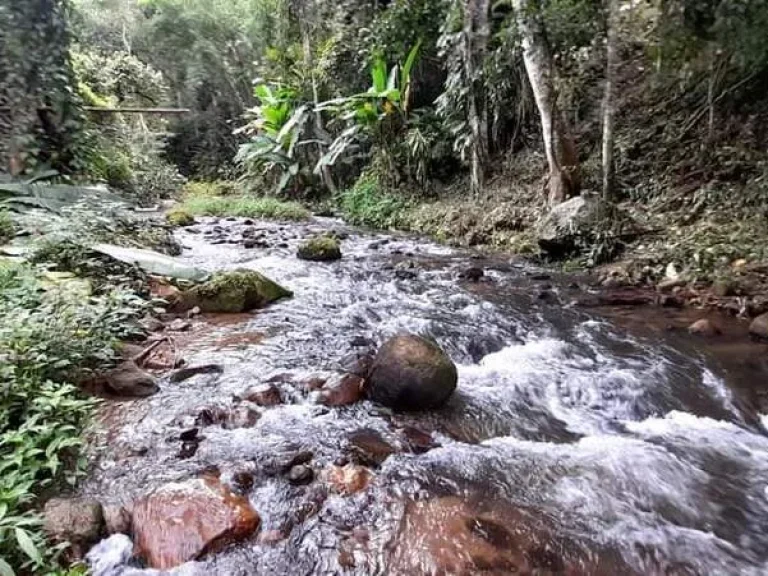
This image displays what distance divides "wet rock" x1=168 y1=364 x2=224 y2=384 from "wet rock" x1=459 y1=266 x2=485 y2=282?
371 centimetres

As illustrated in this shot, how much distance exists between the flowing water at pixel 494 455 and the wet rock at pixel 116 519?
125 mm

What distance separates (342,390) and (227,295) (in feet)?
7.21

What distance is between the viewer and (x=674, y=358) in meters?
4.14

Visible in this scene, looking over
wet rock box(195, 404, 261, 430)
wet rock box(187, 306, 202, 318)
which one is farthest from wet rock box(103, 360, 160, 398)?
wet rock box(187, 306, 202, 318)

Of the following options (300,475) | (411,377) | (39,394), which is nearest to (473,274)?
(411,377)

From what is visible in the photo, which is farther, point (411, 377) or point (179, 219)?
point (179, 219)

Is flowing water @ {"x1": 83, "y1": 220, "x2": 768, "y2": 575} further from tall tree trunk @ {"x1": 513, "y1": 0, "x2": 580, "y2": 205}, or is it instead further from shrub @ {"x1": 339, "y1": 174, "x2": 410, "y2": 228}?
shrub @ {"x1": 339, "y1": 174, "x2": 410, "y2": 228}

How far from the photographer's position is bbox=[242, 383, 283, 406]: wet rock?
332cm

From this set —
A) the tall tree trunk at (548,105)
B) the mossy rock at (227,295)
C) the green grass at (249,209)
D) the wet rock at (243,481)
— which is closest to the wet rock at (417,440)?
the wet rock at (243,481)

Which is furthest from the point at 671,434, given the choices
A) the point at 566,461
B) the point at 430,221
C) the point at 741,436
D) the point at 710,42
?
the point at 430,221

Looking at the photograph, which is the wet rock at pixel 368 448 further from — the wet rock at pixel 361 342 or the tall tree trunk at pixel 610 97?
the tall tree trunk at pixel 610 97

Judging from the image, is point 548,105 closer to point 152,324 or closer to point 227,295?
point 227,295

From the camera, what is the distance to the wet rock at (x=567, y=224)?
22.8 ft

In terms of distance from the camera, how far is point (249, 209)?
13820 millimetres
